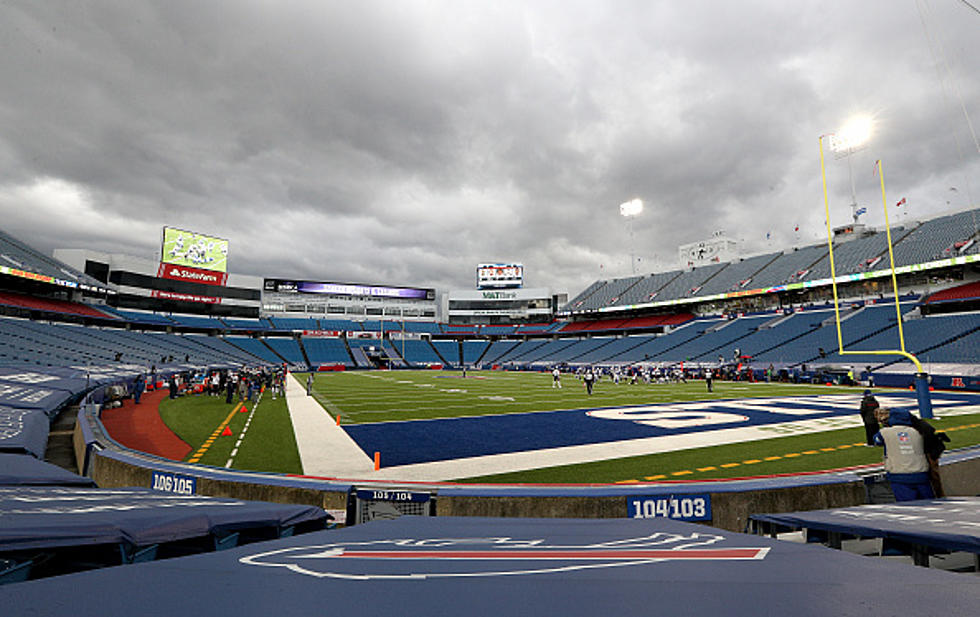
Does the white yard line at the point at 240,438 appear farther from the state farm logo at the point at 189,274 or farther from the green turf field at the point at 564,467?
the state farm logo at the point at 189,274

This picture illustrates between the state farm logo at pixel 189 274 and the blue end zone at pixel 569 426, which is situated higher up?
the state farm logo at pixel 189 274

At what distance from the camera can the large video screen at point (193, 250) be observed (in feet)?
190

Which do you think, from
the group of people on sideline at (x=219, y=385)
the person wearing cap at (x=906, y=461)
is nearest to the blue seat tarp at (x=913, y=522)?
the person wearing cap at (x=906, y=461)

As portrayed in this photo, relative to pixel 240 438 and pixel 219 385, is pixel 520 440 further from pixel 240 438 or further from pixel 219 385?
pixel 219 385

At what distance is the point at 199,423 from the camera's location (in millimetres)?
14852

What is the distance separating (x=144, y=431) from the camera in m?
13.3

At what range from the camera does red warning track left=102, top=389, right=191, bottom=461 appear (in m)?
10.9

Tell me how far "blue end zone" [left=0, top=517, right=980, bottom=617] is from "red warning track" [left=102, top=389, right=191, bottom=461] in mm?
10443

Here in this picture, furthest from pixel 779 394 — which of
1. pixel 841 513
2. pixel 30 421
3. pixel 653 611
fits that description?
pixel 30 421

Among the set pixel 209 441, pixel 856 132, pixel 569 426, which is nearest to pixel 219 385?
pixel 209 441

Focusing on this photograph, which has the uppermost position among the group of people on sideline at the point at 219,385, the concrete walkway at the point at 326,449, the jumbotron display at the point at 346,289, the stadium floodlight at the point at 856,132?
the jumbotron display at the point at 346,289

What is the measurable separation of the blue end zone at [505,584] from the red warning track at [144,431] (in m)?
10.4

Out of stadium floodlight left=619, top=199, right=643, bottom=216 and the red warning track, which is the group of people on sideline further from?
stadium floodlight left=619, top=199, right=643, bottom=216

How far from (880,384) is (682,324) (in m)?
31.2
